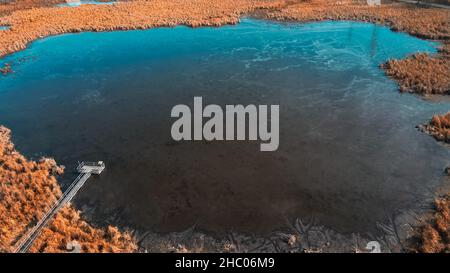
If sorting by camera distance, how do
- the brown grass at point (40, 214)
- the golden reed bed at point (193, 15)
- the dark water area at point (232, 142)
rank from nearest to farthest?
the brown grass at point (40, 214) → the dark water area at point (232, 142) → the golden reed bed at point (193, 15)

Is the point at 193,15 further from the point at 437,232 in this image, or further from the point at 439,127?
the point at 437,232

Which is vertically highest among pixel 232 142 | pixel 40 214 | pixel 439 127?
pixel 439 127

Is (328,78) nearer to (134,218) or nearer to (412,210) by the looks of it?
(412,210)

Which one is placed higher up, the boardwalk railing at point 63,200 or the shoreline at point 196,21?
the shoreline at point 196,21

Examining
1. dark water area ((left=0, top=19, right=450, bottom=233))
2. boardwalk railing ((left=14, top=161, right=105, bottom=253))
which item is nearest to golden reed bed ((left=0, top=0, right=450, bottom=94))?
dark water area ((left=0, top=19, right=450, bottom=233))

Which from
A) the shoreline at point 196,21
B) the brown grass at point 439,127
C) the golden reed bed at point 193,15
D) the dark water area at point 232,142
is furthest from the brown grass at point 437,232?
the golden reed bed at point 193,15

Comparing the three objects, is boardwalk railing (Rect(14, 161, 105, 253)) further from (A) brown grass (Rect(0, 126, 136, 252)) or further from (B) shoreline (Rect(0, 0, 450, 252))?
(B) shoreline (Rect(0, 0, 450, 252))

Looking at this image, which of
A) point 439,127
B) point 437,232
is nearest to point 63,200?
point 437,232

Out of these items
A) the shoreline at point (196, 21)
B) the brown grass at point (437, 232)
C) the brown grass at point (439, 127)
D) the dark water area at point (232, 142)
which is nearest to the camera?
the brown grass at point (437, 232)

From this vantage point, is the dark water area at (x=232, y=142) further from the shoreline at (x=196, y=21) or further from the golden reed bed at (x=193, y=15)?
the golden reed bed at (x=193, y=15)
